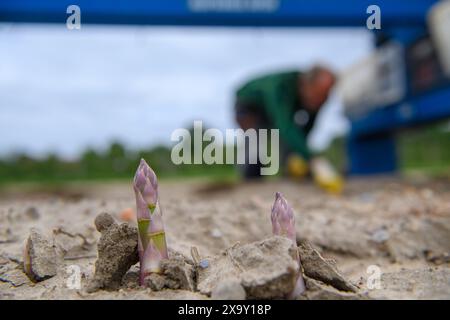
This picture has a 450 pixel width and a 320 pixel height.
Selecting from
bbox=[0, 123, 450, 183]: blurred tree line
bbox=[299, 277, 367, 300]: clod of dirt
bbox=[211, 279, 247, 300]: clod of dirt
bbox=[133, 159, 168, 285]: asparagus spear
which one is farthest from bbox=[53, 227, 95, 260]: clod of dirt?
bbox=[0, 123, 450, 183]: blurred tree line

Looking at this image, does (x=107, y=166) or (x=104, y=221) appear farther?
(x=107, y=166)

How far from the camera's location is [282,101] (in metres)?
5.64

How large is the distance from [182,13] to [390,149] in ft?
12.8

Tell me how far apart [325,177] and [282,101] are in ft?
3.87

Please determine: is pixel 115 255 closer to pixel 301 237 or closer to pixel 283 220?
pixel 283 220

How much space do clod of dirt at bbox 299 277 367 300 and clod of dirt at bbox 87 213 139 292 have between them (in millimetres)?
523

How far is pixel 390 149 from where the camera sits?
7051mm

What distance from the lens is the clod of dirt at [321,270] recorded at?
1363 mm

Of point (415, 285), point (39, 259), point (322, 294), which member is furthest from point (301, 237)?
point (39, 259)

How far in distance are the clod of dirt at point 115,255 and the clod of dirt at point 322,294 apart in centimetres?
52

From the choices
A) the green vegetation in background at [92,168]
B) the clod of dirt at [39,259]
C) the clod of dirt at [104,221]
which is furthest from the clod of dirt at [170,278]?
the green vegetation in background at [92,168]

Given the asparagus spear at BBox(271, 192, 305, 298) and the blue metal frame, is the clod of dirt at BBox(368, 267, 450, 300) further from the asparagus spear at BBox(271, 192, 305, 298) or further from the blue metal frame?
the blue metal frame

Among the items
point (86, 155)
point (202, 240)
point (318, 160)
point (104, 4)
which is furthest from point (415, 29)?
point (86, 155)
